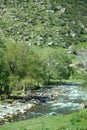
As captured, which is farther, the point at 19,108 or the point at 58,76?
the point at 58,76

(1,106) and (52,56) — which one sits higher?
(1,106)

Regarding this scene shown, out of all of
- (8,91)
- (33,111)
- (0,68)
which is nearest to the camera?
(33,111)

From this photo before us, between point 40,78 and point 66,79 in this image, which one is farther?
point 66,79

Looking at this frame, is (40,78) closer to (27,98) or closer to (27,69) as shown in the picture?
(27,69)

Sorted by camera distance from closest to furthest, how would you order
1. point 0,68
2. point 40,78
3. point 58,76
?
point 0,68 < point 40,78 < point 58,76

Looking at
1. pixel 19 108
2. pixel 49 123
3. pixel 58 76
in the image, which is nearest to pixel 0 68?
pixel 19 108

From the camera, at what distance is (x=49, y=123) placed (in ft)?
142

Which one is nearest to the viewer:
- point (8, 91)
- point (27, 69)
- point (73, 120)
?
point (73, 120)

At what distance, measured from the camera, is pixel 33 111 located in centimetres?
6644

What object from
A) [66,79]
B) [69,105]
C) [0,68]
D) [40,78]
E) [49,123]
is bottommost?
[66,79]

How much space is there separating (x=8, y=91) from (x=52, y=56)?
3270 inches

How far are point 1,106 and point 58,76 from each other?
84.4 metres

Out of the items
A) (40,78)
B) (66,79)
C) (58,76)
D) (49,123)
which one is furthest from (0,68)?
(66,79)

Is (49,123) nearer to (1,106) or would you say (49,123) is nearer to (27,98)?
(1,106)
